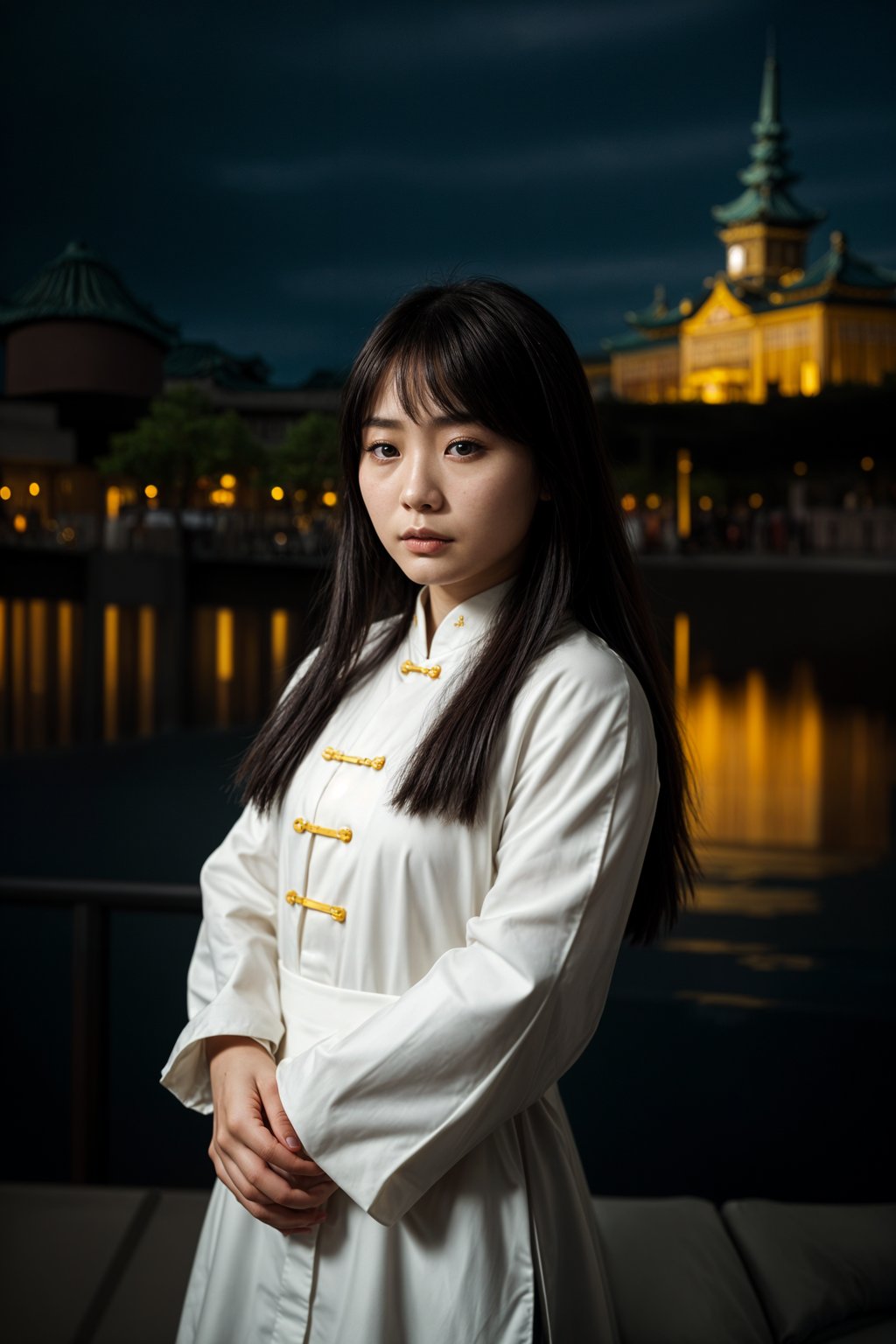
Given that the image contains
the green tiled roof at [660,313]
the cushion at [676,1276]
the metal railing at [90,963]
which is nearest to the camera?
the cushion at [676,1276]

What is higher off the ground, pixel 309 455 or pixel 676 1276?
pixel 309 455

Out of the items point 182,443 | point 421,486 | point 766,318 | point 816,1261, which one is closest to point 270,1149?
point 421,486

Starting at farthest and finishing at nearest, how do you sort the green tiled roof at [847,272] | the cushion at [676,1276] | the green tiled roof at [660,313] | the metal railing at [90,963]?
the green tiled roof at [660,313], the green tiled roof at [847,272], the metal railing at [90,963], the cushion at [676,1276]

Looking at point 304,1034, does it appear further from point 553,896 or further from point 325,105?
point 325,105

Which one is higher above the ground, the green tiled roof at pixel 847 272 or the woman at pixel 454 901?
the green tiled roof at pixel 847 272

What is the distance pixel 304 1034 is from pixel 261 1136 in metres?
0.12

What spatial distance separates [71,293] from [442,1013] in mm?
2482

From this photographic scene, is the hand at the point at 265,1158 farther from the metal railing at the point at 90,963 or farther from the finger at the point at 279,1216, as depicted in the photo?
the metal railing at the point at 90,963

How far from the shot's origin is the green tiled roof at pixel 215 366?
291 centimetres

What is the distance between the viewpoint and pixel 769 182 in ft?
9.08

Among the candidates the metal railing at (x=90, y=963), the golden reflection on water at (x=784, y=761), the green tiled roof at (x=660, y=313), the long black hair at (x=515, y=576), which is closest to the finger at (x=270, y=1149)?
the long black hair at (x=515, y=576)

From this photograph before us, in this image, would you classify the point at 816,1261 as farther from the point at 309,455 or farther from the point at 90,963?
the point at 309,455

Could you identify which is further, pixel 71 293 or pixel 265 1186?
pixel 71 293

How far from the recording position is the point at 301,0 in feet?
9.08
